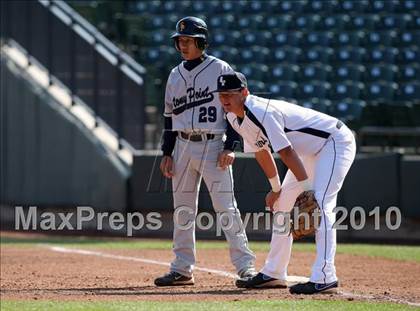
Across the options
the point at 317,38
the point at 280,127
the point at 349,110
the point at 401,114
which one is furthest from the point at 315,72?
the point at 280,127

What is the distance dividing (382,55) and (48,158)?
6848mm

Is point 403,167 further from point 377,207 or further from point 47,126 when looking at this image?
point 47,126

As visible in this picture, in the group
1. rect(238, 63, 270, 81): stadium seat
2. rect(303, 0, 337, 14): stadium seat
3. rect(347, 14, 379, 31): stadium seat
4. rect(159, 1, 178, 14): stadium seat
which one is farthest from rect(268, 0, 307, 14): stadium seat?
rect(159, 1, 178, 14): stadium seat

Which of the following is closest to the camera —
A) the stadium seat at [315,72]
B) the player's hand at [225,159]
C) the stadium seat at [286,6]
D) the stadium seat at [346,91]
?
the player's hand at [225,159]

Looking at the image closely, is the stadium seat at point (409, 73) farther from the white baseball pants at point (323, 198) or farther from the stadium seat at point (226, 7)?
the white baseball pants at point (323, 198)

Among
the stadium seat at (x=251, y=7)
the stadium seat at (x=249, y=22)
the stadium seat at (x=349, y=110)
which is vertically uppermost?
the stadium seat at (x=251, y=7)

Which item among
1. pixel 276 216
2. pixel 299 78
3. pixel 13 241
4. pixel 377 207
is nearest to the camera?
pixel 276 216

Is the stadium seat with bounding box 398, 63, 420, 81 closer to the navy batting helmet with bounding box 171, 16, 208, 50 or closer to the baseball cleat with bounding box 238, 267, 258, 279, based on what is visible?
the navy batting helmet with bounding box 171, 16, 208, 50

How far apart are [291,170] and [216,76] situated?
126 centimetres

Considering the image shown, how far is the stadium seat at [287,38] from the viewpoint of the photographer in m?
18.6

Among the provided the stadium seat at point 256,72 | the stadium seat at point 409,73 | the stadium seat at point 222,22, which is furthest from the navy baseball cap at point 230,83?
the stadium seat at point 222,22

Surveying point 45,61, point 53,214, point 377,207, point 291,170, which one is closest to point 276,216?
point 291,170

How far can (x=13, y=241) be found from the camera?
12.4 metres

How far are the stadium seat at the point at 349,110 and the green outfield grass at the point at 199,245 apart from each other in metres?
4.15
